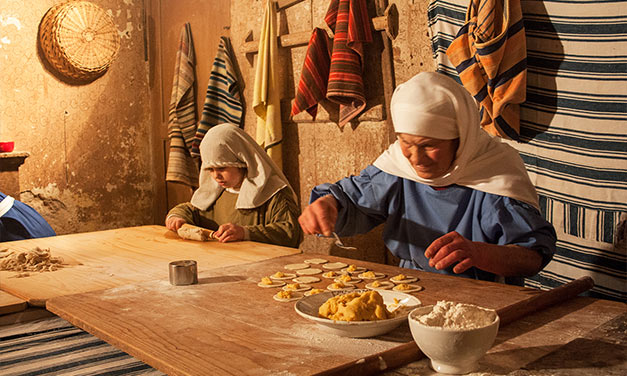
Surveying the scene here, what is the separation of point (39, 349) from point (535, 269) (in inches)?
61.5

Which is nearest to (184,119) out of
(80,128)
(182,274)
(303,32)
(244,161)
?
(80,128)

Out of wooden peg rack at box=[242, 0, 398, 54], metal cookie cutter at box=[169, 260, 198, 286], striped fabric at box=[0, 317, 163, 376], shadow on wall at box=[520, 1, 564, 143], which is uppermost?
wooden peg rack at box=[242, 0, 398, 54]

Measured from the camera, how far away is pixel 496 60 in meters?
3.02

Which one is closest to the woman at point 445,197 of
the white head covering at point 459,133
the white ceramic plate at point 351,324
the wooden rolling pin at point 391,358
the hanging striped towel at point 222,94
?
the white head covering at point 459,133

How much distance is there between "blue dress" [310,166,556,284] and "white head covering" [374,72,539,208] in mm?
53

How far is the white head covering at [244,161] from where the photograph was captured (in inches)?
139

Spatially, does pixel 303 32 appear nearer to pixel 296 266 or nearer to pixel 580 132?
pixel 580 132

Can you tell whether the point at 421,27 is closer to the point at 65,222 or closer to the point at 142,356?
the point at 142,356

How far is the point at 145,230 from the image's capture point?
3396 millimetres

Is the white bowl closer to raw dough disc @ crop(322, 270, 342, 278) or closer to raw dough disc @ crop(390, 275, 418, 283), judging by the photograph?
raw dough disc @ crop(390, 275, 418, 283)

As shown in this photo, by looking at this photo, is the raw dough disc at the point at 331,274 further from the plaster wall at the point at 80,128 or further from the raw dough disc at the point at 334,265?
the plaster wall at the point at 80,128

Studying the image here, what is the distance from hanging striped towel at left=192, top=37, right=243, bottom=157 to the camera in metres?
5.12

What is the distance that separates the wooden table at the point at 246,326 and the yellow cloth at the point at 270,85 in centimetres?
265

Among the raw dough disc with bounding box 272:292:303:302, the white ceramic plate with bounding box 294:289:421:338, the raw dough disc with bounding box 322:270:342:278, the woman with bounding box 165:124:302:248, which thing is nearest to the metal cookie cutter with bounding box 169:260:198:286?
the raw dough disc with bounding box 272:292:303:302
